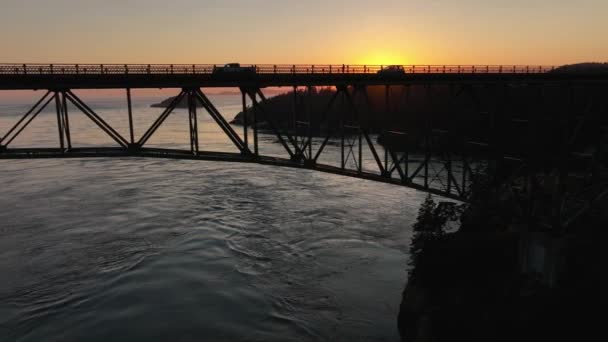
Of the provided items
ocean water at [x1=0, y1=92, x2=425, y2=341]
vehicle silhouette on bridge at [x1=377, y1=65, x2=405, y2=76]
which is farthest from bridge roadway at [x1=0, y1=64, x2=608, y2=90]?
ocean water at [x1=0, y1=92, x2=425, y2=341]

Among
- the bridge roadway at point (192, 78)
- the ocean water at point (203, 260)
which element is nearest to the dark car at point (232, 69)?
the bridge roadway at point (192, 78)

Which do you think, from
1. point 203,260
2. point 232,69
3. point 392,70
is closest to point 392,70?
point 392,70

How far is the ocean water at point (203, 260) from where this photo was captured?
3058cm

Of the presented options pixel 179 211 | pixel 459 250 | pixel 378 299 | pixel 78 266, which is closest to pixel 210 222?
pixel 179 211

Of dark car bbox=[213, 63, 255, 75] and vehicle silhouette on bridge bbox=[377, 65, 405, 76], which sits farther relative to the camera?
vehicle silhouette on bridge bbox=[377, 65, 405, 76]

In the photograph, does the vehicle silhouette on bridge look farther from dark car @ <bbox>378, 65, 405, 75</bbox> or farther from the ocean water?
the ocean water

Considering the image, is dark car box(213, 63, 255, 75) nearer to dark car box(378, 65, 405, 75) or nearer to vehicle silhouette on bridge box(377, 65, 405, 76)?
vehicle silhouette on bridge box(377, 65, 405, 76)

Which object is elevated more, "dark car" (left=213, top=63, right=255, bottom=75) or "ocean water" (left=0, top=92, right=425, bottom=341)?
"dark car" (left=213, top=63, right=255, bottom=75)

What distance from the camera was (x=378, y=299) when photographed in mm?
32781

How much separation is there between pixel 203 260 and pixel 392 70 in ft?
83.6

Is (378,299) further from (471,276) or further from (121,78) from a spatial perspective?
(121,78)

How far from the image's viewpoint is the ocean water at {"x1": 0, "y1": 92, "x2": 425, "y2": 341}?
3058 cm

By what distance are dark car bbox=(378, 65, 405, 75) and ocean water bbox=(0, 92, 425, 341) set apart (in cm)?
1722

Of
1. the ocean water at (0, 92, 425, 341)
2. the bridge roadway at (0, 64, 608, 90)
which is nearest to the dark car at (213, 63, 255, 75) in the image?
the bridge roadway at (0, 64, 608, 90)
